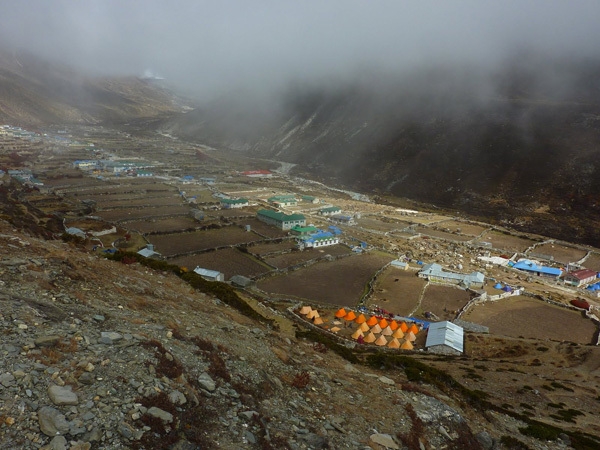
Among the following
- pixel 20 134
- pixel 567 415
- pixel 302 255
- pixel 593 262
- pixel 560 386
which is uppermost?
pixel 567 415

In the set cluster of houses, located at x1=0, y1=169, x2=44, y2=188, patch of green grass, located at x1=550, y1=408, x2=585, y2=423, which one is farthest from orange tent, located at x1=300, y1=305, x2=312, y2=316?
cluster of houses, located at x1=0, y1=169, x2=44, y2=188

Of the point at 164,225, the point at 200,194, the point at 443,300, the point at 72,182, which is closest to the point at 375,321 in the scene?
the point at 443,300

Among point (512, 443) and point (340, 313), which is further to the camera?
point (340, 313)

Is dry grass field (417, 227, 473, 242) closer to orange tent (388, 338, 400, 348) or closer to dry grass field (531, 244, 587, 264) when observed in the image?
dry grass field (531, 244, 587, 264)

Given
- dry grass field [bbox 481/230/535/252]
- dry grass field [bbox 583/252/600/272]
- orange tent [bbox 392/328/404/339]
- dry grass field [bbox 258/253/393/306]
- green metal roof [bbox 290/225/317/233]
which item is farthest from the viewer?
dry grass field [bbox 481/230/535/252]

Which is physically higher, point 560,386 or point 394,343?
point 560,386

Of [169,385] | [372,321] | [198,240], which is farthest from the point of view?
[198,240]

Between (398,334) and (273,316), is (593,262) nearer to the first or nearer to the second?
(398,334)
